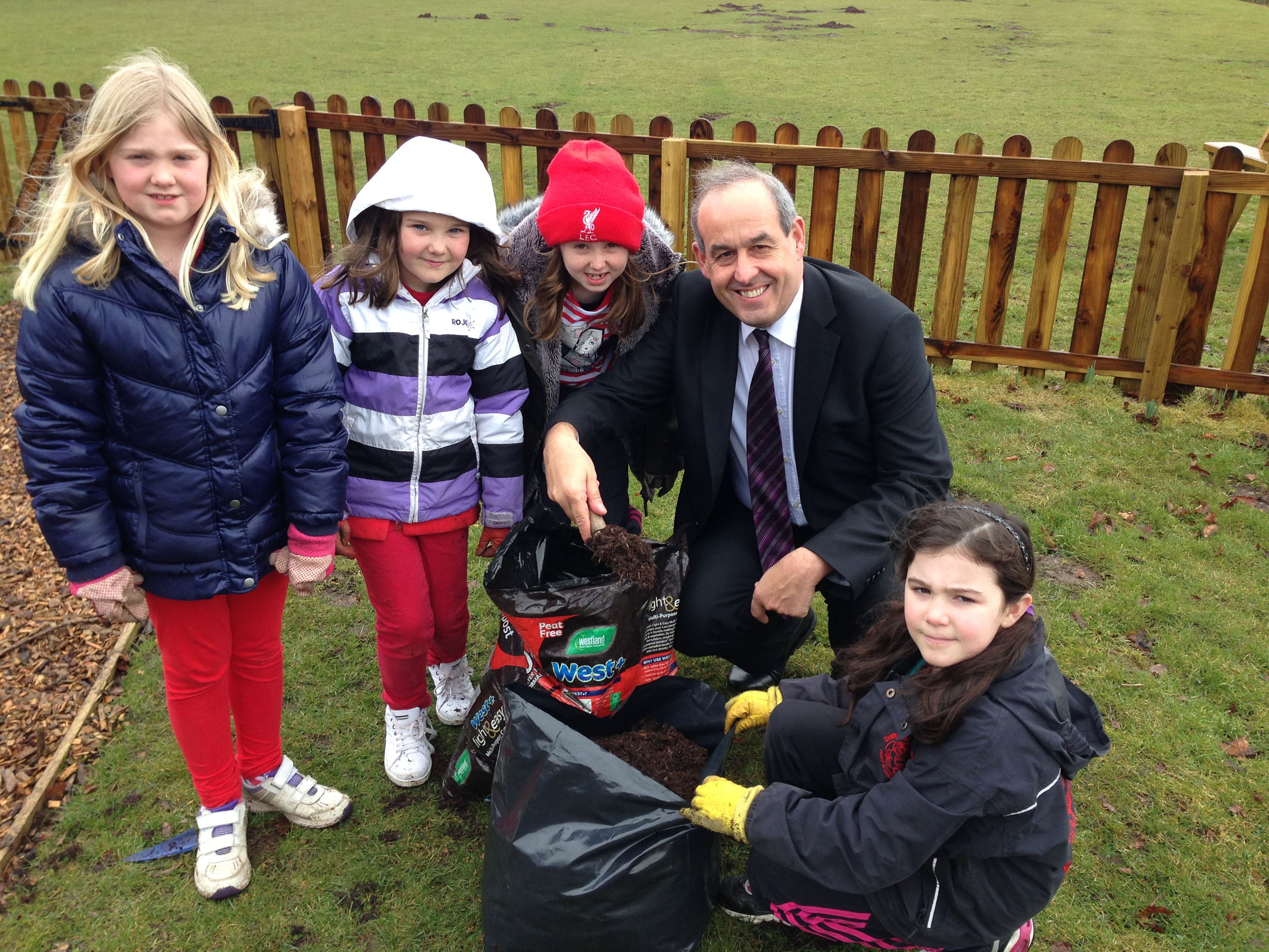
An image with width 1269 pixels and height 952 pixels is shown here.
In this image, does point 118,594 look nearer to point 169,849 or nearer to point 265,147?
point 169,849

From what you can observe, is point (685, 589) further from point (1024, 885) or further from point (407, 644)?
point (1024, 885)

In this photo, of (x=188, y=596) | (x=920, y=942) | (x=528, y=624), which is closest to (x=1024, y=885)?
(x=920, y=942)

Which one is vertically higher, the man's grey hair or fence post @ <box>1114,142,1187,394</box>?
the man's grey hair

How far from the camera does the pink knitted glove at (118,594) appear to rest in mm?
2055

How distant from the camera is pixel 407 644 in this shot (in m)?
2.69

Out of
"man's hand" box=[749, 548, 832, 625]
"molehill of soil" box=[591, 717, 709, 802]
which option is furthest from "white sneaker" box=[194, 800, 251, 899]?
"man's hand" box=[749, 548, 832, 625]

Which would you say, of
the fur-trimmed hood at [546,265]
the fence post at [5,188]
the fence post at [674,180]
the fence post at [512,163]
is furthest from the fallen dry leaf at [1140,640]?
the fence post at [5,188]

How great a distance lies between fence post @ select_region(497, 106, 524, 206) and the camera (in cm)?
573

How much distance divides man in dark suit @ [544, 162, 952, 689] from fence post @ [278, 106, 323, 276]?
429 centimetres

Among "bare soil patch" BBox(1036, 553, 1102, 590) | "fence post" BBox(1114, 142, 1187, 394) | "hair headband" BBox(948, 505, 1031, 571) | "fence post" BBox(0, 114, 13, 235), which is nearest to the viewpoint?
"hair headband" BBox(948, 505, 1031, 571)

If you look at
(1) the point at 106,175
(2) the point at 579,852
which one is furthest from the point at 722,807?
(1) the point at 106,175

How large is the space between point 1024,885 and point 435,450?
178cm

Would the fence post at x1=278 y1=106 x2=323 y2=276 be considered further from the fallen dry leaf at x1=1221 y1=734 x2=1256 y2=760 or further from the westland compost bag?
the fallen dry leaf at x1=1221 y1=734 x2=1256 y2=760

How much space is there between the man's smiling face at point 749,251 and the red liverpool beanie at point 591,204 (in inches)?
8.2
